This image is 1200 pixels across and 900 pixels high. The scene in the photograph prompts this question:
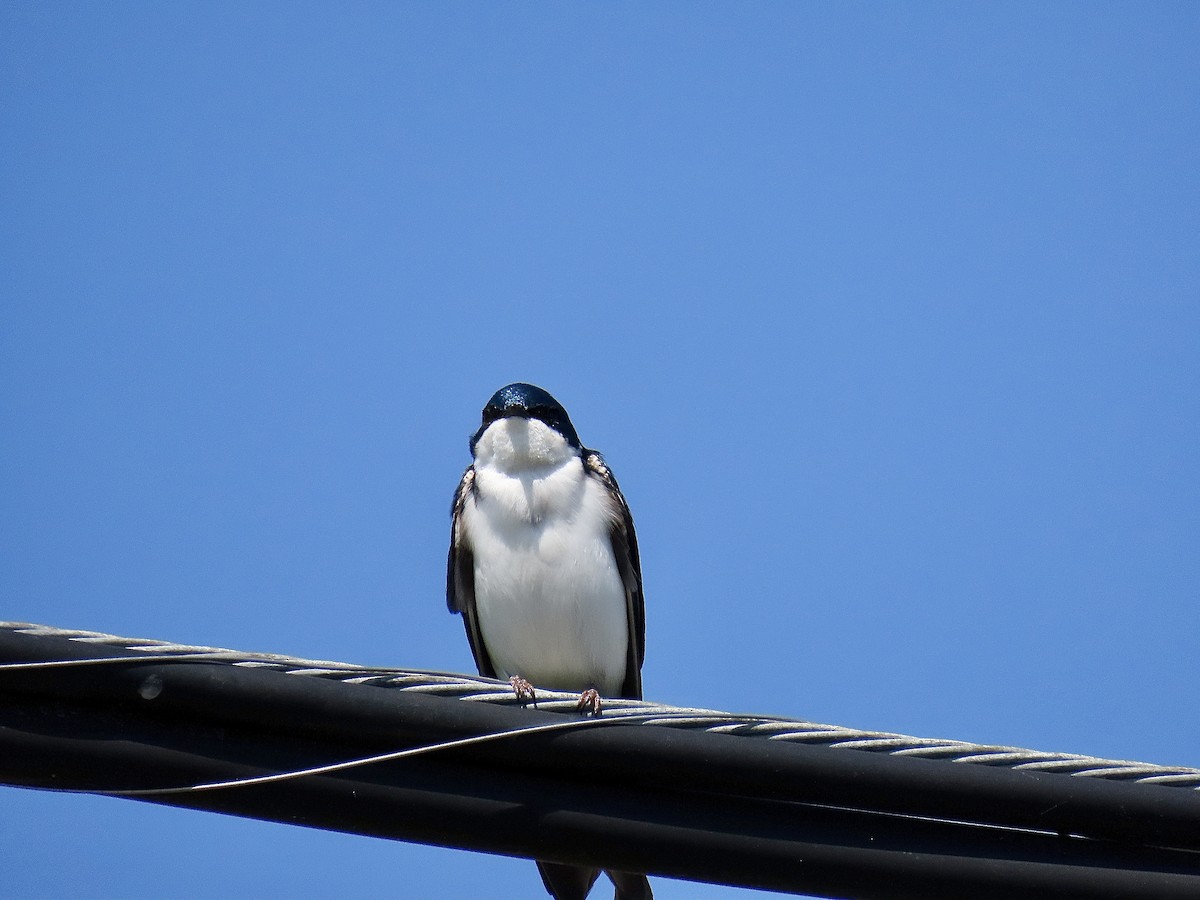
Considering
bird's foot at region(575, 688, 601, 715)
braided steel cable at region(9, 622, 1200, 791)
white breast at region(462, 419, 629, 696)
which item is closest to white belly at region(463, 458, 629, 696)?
white breast at region(462, 419, 629, 696)

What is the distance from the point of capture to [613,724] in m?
3.32

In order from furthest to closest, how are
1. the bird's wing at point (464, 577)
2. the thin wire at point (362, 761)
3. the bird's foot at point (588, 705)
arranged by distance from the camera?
1. the bird's wing at point (464, 577)
2. the bird's foot at point (588, 705)
3. the thin wire at point (362, 761)

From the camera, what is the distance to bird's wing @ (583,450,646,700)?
291 inches

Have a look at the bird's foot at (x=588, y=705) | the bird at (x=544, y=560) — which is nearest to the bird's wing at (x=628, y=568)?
the bird at (x=544, y=560)

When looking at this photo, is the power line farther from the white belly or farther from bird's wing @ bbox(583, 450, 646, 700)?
bird's wing @ bbox(583, 450, 646, 700)

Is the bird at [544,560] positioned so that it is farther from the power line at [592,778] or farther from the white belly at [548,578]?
the power line at [592,778]

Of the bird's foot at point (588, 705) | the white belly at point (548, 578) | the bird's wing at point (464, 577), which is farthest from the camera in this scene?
the bird's wing at point (464, 577)

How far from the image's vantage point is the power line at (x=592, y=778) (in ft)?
10.6

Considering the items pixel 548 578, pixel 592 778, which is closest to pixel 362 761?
pixel 592 778

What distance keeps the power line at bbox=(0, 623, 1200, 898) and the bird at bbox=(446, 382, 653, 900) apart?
3.68 metres

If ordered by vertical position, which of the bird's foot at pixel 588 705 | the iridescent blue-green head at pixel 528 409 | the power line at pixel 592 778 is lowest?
the power line at pixel 592 778

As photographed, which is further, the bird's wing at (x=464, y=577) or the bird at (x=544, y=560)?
the bird's wing at (x=464, y=577)

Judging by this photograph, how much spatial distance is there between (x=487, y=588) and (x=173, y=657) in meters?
3.93

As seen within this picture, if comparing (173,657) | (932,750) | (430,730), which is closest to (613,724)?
(430,730)
